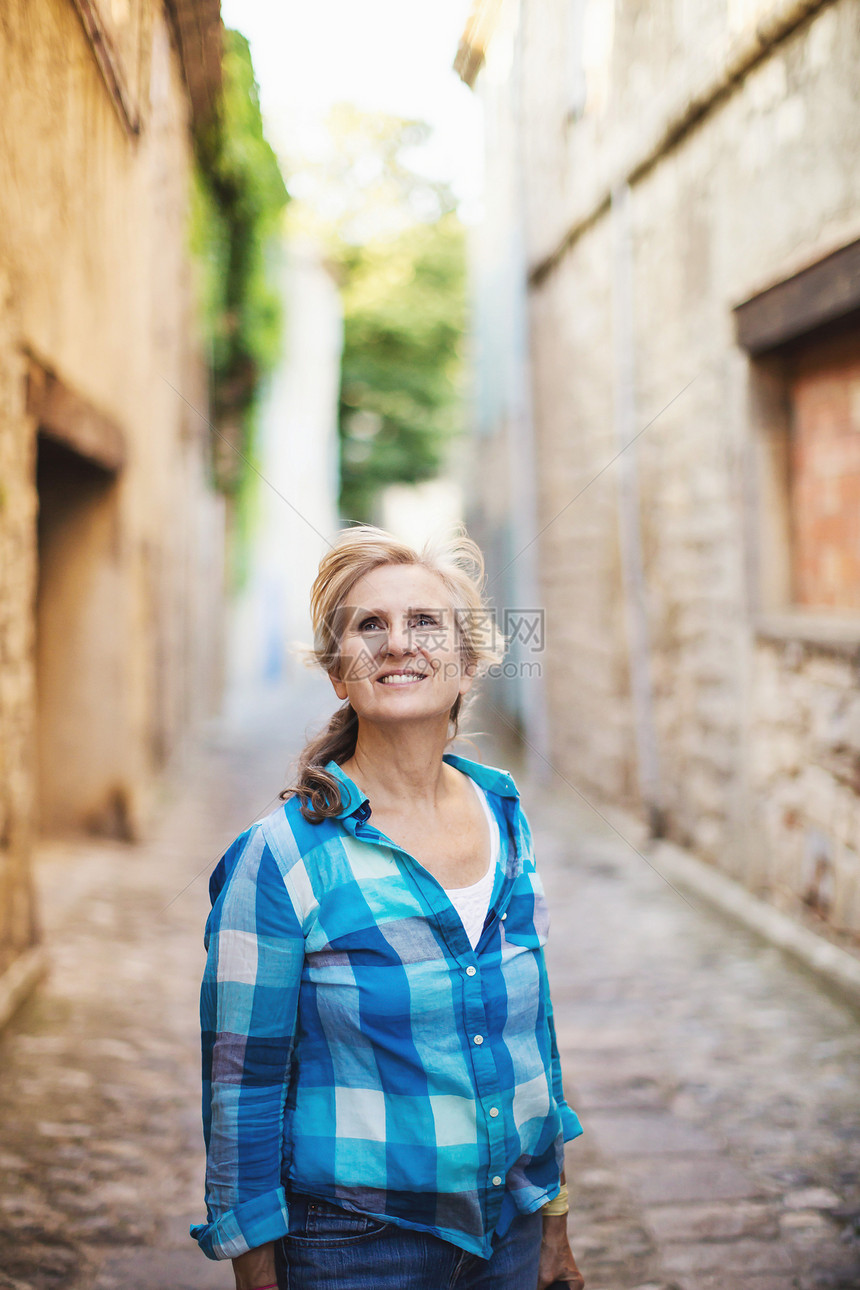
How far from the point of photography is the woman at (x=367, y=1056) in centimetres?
133

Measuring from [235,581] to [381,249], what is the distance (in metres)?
11.3

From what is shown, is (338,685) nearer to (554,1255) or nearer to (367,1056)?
(367,1056)

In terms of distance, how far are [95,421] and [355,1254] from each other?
184 inches

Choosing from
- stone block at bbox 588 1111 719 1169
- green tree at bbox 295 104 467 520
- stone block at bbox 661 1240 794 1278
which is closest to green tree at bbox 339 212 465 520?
green tree at bbox 295 104 467 520

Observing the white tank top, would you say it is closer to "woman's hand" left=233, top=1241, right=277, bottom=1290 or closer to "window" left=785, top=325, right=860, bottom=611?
"woman's hand" left=233, top=1241, right=277, bottom=1290

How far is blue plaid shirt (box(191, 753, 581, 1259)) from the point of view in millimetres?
1328

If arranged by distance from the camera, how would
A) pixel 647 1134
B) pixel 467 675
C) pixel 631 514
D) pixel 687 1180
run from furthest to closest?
pixel 631 514, pixel 647 1134, pixel 687 1180, pixel 467 675

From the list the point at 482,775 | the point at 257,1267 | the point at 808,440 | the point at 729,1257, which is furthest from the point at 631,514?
the point at 257,1267

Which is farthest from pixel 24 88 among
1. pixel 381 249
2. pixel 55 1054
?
pixel 381 249

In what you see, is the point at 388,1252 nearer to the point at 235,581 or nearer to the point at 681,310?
the point at 681,310

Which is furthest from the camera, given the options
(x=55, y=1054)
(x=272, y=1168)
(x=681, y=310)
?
(x=681, y=310)

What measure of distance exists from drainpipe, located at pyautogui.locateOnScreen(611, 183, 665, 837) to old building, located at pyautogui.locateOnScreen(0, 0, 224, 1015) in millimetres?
2691

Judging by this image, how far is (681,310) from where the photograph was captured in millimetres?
5496

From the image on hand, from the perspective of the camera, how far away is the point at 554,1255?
157 cm
